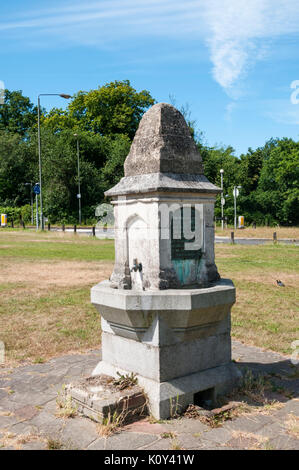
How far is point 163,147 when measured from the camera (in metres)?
4.73

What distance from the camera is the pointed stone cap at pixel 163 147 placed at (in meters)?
4.75

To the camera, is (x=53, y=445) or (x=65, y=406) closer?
(x=53, y=445)

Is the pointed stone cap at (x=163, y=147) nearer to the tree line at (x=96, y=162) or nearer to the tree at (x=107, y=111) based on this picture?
the tree line at (x=96, y=162)

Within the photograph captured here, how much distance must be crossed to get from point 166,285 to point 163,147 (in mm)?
1497

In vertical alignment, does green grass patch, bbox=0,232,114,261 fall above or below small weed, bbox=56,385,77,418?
above

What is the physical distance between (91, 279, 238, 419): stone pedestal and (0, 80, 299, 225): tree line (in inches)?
1482

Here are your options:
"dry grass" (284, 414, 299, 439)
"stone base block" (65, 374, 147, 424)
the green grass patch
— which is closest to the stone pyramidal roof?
"stone base block" (65, 374, 147, 424)

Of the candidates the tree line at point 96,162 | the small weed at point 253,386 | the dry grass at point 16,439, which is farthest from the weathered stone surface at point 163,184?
the tree line at point 96,162

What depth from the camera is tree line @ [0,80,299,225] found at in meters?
42.8

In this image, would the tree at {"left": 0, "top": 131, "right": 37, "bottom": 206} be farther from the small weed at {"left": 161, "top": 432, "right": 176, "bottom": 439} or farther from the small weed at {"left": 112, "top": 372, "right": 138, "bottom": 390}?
the small weed at {"left": 161, "top": 432, "right": 176, "bottom": 439}

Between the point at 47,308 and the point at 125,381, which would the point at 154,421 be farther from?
the point at 47,308

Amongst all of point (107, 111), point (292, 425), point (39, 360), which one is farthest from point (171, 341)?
point (107, 111)
